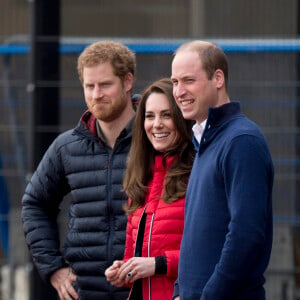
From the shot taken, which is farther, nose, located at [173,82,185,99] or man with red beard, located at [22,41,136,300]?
man with red beard, located at [22,41,136,300]

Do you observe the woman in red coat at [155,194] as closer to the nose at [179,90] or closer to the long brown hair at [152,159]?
the long brown hair at [152,159]

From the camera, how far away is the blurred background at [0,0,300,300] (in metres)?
6.25

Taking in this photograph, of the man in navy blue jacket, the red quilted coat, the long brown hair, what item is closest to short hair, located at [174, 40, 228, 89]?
the man in navy blue jacket

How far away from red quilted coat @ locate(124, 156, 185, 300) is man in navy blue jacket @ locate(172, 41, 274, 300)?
12.1 inches

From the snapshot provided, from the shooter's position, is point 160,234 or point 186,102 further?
point 160,234

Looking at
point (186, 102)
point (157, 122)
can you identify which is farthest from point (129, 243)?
point (186, 102)

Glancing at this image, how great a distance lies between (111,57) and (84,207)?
0.68 metres

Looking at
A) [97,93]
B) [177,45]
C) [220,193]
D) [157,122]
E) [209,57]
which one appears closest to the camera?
[220,193]

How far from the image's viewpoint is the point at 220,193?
3.57m

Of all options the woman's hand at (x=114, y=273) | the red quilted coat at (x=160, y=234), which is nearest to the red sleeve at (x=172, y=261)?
the red quilted coat at (x=160, y=234)

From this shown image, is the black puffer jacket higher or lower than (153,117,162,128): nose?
lower

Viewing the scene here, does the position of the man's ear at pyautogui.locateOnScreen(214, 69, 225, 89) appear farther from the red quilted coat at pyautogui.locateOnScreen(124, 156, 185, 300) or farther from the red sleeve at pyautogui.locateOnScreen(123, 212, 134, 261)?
the red sleeve at pyautogui.locateOnScreen(123, 212, 134, 261)

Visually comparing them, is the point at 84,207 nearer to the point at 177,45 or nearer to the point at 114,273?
the point at 114,273

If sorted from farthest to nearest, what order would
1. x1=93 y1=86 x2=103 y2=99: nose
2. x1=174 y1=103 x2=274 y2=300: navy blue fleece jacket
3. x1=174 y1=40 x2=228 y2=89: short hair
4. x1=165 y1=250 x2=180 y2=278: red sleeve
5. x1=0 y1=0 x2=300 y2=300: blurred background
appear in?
x1=0 y1=0 x2=300 y2=300: blurred background
x1=93 y1=86 x2=103 y2=99: nose
x1=165 y1=250 x2=180 y2=278: red sleeve
x1=174 y1=40 x2=228 y2=89: short hair
x1=174 y1=103 x2=274 y2=300: navy blue fleece jacket
